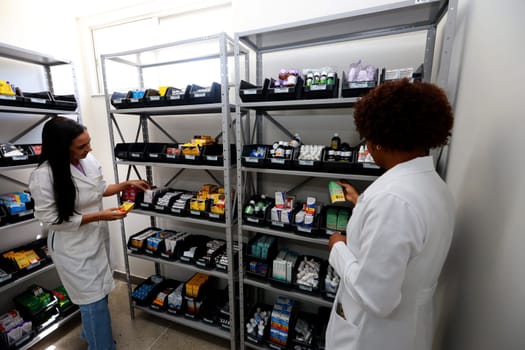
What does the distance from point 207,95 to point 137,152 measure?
0.78 meters

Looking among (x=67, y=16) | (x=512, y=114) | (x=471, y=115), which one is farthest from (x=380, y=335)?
(x=67, y=16)

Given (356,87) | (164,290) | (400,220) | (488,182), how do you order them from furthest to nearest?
(164,290), (356,87), (488,182), (400,220)

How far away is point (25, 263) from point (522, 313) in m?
2.79

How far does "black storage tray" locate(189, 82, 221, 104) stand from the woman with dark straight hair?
690 millimetres

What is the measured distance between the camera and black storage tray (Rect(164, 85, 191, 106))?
158 cm

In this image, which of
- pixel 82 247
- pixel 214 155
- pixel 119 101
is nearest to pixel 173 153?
pixel 214 155

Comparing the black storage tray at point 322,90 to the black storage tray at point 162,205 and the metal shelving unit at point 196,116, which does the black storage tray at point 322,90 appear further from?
the black storage tray at point 162,205

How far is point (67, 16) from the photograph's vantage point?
2273 mm

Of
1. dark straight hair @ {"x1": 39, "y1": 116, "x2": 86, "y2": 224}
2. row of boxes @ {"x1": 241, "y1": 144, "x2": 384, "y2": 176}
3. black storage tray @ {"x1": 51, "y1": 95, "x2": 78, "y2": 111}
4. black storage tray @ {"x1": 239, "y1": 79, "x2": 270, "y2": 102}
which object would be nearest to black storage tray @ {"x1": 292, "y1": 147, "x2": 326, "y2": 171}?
row of boxes @ {"x1": 241, "y1": 144, "x2": 384, "y2": 176}

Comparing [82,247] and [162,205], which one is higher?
[162,205]

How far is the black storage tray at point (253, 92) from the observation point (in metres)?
1.37

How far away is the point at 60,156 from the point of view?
1.36 meters

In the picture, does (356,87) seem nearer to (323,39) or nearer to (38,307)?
(323,39)

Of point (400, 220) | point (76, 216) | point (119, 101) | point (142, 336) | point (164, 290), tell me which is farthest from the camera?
point (164, 290)
